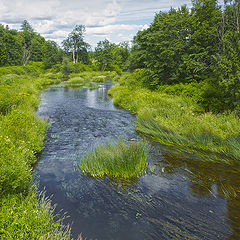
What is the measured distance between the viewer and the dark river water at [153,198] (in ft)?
19.4

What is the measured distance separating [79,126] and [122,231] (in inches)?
434

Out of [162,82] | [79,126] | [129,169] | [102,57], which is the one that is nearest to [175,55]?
[162,82]

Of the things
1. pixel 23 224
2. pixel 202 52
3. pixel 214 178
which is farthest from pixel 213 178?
pixel 202 52

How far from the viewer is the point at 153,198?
7.32 meters

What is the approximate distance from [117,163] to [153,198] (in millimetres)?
2169

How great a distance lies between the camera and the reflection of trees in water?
663 centimetres

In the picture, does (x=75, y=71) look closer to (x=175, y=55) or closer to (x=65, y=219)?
(x=175, y=55)

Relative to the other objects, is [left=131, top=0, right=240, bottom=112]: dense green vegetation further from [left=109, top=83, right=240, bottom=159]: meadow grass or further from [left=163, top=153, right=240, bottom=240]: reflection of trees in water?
[left=163, top=153, right=240, bottom=240]: reflection of trees in water

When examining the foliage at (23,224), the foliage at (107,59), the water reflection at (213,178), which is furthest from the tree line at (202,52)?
the foliage at (107,59)

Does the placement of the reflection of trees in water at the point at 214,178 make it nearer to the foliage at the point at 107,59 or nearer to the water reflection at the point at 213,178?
the water reflection at the point at 213,178

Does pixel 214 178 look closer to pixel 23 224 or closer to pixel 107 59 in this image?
pixel 23 224

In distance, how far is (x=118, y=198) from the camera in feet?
23.9

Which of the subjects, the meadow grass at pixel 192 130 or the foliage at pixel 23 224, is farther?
the meadow grass at pixel 192 130

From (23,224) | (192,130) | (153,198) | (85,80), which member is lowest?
(153,198)
